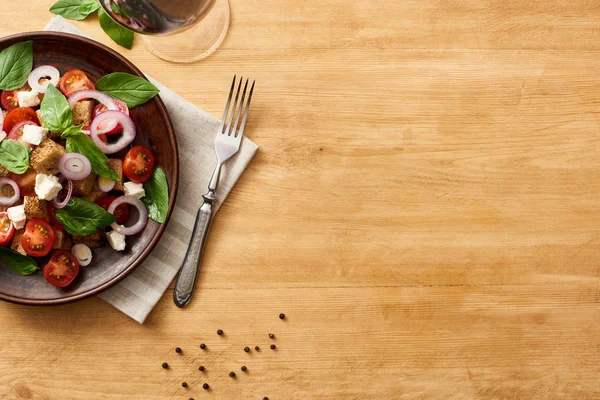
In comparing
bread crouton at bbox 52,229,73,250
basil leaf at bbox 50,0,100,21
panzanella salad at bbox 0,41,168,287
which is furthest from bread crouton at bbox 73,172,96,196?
basil leaf at bbox 50,0,100,21

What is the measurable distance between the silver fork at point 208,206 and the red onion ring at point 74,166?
11.9 inches

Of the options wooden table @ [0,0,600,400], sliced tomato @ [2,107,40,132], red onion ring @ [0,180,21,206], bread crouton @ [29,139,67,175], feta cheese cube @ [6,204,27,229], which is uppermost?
sliced tomato @ [2,107,40,132]

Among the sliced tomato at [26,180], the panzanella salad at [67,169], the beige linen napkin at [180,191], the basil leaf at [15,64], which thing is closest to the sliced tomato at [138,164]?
the panzanella salad at [67,169]

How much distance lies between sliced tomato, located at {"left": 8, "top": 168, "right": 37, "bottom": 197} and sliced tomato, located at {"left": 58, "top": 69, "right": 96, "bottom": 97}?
220 mm

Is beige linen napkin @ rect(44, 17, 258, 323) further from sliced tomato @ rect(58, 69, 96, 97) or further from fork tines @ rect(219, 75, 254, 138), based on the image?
sliced tomato @ rect(58, 69, 96, 97)

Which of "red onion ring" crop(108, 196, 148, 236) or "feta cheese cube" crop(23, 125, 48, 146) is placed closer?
"feta cheese cube" crop(23, 125, 48, 146)

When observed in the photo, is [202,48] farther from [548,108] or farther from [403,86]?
[548,108]

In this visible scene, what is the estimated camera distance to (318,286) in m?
1.65

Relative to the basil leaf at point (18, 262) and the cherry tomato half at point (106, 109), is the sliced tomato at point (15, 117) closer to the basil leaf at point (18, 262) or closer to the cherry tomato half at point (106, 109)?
the cherry tomato half at point (106, 109)

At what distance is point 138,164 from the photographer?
1496mm

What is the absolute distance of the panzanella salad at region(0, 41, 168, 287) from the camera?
4.66 feet

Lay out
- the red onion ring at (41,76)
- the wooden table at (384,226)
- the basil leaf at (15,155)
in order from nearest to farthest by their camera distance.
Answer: the basil leaf at (15,155) < the red onion ring at (41,76) < the wooden table at (384,226)

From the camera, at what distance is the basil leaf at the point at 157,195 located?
1.51 metres

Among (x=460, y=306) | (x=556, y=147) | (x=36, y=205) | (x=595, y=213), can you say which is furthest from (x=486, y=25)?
(x=36, y=205)
